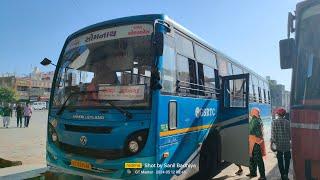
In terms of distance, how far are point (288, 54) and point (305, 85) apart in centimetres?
56

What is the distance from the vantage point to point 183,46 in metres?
7.42

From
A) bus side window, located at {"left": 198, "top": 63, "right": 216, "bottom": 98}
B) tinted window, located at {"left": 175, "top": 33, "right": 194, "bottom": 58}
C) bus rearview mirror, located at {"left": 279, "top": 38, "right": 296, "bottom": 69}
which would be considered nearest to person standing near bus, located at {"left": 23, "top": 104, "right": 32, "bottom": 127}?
bus side window, located at {"left": 198, "top": 63, "right": 216, "bottom": 98}

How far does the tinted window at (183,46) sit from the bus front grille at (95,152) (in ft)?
7.61

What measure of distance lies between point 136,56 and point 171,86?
82 centimetres

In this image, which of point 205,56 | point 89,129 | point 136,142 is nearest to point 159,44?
point 136,142

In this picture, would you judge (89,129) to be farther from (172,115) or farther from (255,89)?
(255,89)

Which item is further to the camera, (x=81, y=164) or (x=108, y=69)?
(x=108, y=69)

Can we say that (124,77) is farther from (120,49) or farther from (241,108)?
(241,108)

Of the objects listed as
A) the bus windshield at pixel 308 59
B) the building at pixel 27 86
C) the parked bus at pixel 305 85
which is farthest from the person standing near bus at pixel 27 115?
the building at pixel 27 86

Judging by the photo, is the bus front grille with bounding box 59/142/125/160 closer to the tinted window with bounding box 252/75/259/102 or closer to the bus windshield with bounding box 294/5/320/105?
the bus windshield with bounding box 294/5/320/105

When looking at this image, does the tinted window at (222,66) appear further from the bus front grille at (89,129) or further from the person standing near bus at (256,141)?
the bus front grille at (89,129)

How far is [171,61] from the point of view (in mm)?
6711

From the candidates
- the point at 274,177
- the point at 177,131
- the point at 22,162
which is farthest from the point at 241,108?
the point at 22,162

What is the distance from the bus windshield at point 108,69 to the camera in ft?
20.4
